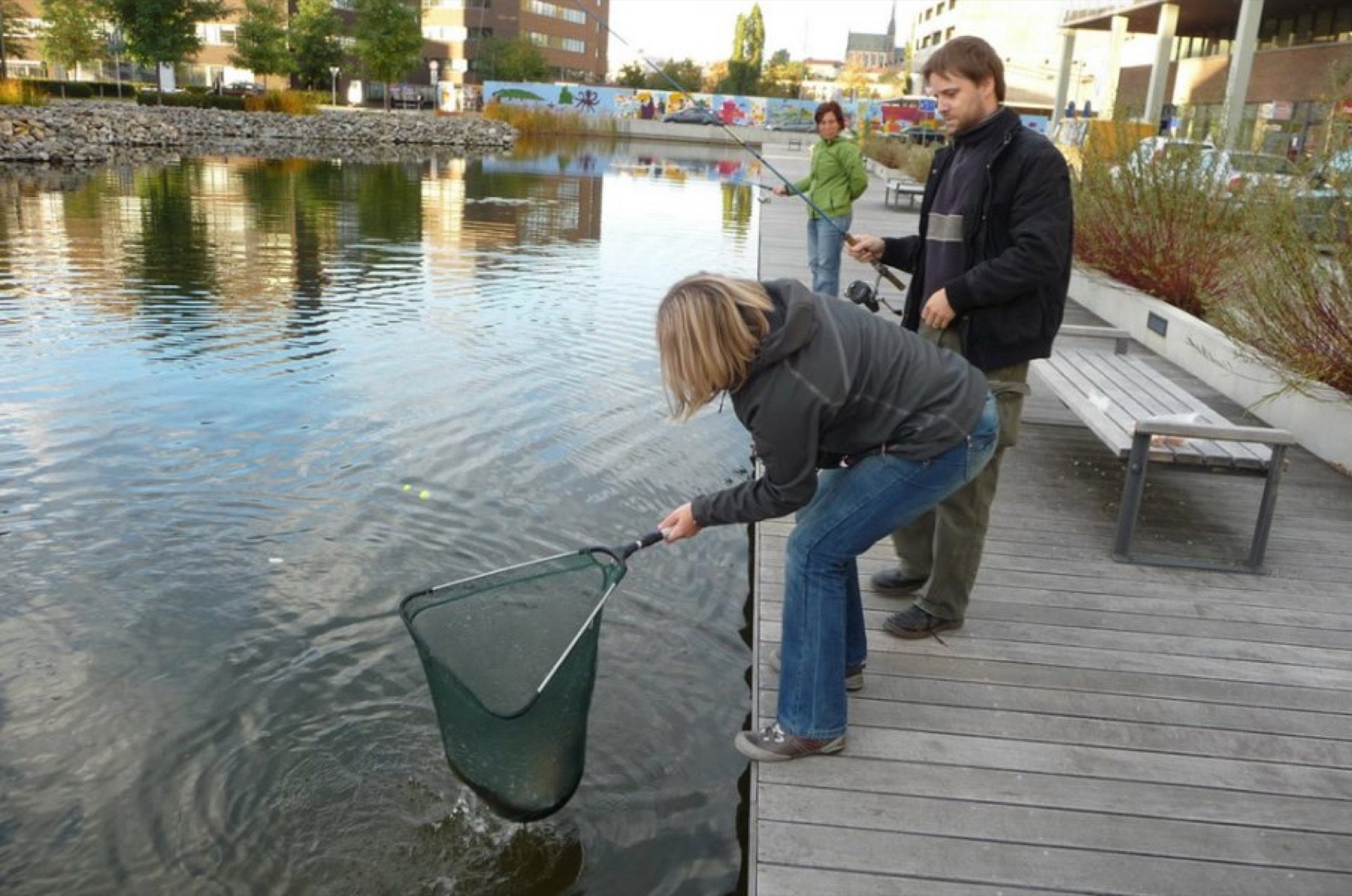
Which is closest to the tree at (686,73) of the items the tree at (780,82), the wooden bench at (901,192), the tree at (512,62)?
the tree at (780,82)

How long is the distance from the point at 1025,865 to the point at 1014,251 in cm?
184

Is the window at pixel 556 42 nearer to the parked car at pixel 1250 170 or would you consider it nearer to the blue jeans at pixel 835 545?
the parked car at pixel 1250 170

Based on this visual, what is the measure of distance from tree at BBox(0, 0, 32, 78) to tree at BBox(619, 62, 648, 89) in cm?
3987

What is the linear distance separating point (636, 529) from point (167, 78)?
51.3 meters

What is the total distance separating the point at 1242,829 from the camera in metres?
3.01

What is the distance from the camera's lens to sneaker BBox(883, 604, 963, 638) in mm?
3986

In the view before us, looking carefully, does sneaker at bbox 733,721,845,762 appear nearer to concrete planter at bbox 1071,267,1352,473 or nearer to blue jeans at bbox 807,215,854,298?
concrete planter at bbox 1071,267,1352,473

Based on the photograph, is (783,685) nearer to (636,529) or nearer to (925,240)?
(925,240)

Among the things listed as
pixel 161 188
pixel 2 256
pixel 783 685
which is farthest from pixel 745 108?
pixel 783 685

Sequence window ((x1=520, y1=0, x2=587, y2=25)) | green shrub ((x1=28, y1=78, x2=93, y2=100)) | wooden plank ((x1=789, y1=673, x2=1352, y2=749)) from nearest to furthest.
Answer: wooden plank ((x1=789, y1=673, x2=1352, y2=749)) < green shrub ((x1=28, y1=78, x2=93, y2=100)) < window ((x1=520, y1=0, x2=587, y2=25))

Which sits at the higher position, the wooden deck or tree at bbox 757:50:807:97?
tree at bbox 757:50:807:97

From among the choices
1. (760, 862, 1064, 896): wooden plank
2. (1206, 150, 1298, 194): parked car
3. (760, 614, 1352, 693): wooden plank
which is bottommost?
(760, 862, 1064, 896): wooden plank

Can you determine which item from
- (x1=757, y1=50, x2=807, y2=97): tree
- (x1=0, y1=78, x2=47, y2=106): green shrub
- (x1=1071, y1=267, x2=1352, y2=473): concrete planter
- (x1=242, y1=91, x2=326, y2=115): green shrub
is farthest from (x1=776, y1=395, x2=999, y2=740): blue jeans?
(x1=757, y1=50, x2=807, y2=97): tree

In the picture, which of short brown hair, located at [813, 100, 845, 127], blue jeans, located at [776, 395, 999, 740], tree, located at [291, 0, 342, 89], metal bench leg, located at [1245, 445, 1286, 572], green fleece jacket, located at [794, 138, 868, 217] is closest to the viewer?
blue jeans, located at [776, 395, 999, 740]
